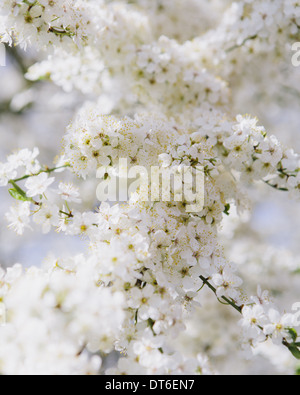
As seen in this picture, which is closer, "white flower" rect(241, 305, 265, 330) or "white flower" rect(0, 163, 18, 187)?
"white flower" rect(241, 305, 265, 330)

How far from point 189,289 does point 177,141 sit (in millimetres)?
672

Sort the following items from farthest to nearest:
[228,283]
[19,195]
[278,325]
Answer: [19,195], [228,283], [278,325]

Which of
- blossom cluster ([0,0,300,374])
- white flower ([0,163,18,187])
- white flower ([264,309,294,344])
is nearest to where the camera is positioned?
blossom cluster ([0,0,300,374])

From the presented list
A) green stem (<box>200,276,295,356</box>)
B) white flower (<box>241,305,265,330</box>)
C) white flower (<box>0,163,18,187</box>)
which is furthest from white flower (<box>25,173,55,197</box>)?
white flower (<box>241,305,265,330</box>)

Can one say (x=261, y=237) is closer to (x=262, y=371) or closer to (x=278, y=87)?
(x=262, y=371)

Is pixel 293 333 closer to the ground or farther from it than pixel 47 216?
closer to the ground

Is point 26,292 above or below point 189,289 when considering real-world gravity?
below

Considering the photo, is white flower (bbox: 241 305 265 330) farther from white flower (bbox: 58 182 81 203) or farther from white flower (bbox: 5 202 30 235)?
white flower (bbox: 5 202 30 235)

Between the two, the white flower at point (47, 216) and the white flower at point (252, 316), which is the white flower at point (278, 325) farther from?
the white flower at point (47, 216)

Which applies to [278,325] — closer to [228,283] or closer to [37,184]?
[228,283]

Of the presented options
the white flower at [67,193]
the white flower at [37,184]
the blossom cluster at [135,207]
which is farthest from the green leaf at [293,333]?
the white flower at [37,184]

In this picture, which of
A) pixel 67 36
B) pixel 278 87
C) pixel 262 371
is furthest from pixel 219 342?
pixel 67 36

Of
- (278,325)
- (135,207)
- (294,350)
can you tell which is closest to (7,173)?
(135,207)

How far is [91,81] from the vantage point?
284 cm
